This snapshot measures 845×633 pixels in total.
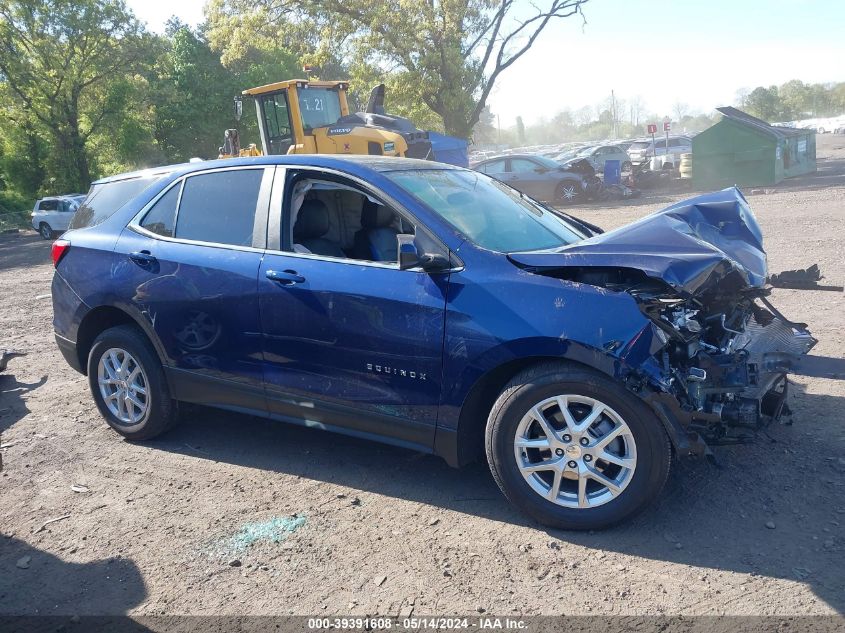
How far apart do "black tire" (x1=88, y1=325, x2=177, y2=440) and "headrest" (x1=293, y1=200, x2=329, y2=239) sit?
51.9 inches

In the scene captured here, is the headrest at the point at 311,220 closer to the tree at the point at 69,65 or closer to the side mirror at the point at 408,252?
the side mirror at the point at 408,252

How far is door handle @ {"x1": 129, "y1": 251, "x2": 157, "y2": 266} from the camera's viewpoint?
15.4 feet

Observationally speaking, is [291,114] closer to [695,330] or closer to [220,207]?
[220,207]

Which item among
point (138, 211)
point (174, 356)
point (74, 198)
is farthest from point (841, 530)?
point (74, 198)

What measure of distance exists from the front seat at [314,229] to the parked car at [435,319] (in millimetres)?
15

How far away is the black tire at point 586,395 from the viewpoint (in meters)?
3.32

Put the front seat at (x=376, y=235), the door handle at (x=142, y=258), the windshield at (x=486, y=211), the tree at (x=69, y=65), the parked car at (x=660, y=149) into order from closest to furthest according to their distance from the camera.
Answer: the windshield at (x=486, y=211), the front seat at (x=376, y=235), the door handle at (x=142, y=258), the parked car at (x=660, y=149), the tree at (x=69, y=65)

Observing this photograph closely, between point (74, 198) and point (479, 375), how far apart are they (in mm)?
25810

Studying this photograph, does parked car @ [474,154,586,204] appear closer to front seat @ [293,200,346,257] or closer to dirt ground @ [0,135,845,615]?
dirt ground @ [0,135,845,615]

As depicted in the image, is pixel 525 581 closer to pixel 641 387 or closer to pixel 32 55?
pixel 641 387

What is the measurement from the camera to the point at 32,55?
105ft

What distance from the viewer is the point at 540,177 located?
21.2m

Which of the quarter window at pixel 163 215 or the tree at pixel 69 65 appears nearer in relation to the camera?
the quarter window at pixel 163 215

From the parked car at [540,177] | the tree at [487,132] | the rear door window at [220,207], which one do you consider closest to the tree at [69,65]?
the parked car at [540,177]
